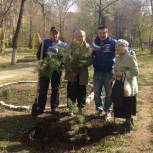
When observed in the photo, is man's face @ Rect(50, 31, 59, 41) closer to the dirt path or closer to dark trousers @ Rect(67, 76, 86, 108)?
dark trousers @ Rect(67, 76, 86, 108)

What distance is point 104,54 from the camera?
7918 millimetres

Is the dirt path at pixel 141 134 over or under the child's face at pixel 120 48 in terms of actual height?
under

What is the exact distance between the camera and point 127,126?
7621 mm

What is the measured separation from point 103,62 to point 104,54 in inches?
6.5

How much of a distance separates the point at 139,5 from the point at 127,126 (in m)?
40.7

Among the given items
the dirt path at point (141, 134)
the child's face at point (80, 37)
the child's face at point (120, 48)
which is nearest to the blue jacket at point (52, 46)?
the child's face at point (80, 37)

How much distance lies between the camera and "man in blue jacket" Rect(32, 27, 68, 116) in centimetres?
828

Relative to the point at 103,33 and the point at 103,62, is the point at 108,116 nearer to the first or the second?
the point at 103,62

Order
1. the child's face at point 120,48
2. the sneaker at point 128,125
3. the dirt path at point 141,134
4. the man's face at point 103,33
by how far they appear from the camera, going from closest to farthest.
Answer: the dirt path at point 141,134 → the child's face at point 120,48 → the sneaker at point 128,125 → the man's face at point 103,33

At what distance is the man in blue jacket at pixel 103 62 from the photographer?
25.8ft

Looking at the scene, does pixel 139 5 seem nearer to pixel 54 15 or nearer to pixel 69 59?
pixel 54 15

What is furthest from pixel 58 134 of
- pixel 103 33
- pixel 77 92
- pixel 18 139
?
pixel 103 33

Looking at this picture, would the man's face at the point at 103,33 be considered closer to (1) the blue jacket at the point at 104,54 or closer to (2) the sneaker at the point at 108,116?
(1) the blue jacket at the point at 104,54

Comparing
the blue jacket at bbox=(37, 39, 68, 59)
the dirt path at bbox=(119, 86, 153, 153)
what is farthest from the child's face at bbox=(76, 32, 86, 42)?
the dirt path at bbox=(119, 86, 153, 153)
